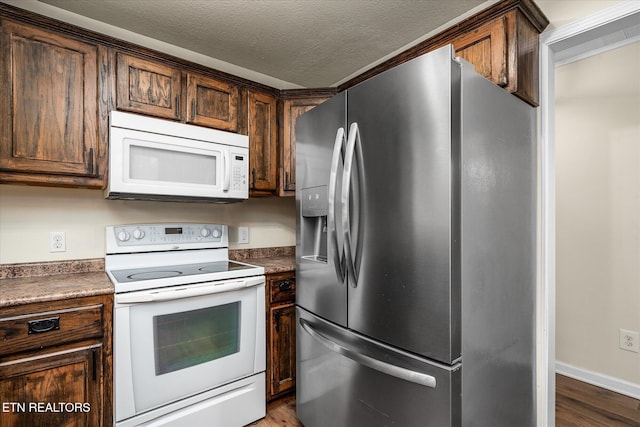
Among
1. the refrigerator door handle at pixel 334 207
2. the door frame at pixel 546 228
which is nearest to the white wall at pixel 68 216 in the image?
the refrigerator door handle at pixel 334 207

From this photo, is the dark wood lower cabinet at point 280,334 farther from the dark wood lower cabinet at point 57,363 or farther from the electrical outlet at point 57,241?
the electrical outlet at point 57,241

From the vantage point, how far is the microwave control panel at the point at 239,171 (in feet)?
7.19

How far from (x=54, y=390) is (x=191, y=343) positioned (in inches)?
23.1

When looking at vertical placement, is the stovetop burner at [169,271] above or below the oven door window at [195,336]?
above

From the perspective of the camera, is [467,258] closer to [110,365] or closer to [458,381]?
[458,381]

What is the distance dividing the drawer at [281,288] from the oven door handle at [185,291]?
0.13 metres

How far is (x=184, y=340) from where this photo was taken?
1757 millimetres

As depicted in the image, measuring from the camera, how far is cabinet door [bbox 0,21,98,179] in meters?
1.53

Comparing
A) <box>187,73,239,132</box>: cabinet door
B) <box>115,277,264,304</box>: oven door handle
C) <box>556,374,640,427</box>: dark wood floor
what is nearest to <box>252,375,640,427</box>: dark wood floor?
<box>556,374,640,427</box>: dark wood floor

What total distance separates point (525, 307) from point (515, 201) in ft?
1.73

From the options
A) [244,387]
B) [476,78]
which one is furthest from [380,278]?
[244,387]

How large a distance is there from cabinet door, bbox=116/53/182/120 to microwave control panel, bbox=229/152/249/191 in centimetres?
43

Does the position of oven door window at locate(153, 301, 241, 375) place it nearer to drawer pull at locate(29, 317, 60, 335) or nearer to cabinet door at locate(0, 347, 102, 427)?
cabinet door at locate(0, 347, 102, 427)

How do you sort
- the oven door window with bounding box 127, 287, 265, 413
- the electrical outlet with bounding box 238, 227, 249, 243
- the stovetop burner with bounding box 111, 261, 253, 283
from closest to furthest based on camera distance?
the oven door window with bounding box 127, 287, 265, 413 → the stovetop burner with bounding box 111, 261, 253, 283 → the electrical outlet with bounding box 238, 227, 249, 243
